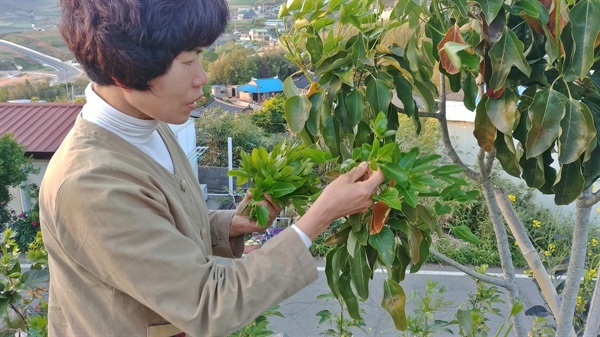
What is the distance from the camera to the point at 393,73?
1087 millimetres

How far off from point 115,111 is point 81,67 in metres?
0.09

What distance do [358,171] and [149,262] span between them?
0.37m

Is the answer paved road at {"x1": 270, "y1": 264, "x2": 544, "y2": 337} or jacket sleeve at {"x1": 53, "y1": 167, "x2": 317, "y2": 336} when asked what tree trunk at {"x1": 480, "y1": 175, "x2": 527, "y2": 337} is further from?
paved road at {"x1": 270, "y1": 264, "x2": 544, "y2": 337}

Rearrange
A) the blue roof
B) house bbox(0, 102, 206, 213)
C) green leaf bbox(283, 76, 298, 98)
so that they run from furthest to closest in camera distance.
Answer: the blue roof, house bbox(0, 102, 206, 213), green leaf bbox(283, 76, 298, 98)

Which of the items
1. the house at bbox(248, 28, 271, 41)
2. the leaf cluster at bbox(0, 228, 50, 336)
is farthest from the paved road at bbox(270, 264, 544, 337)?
the house at bbox(248, 28, 271, 41)

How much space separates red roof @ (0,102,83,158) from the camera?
6570 millimetres

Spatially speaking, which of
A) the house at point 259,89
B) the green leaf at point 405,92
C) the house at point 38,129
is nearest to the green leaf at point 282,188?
the green leaf at point 405,92

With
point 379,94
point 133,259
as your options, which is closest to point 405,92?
point 379,94

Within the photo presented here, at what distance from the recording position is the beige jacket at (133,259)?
2.39 feet

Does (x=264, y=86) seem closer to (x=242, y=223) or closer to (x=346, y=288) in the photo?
(x=242, y=223)

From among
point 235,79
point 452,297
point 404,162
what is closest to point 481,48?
point 404,162

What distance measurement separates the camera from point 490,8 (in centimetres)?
80

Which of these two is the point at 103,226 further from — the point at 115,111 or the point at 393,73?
the point at 393,73

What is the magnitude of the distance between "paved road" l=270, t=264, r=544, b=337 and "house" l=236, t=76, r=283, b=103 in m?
8.60
